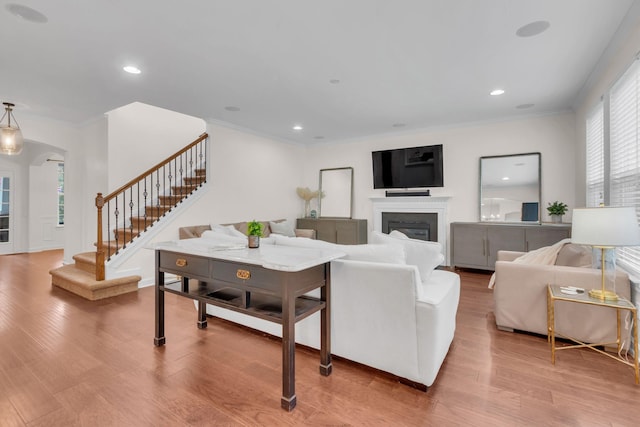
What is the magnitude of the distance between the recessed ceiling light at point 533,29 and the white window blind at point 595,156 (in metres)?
1.49

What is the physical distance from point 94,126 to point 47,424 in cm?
535

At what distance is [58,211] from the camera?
26.8ft

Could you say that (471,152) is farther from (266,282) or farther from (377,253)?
(266,282)

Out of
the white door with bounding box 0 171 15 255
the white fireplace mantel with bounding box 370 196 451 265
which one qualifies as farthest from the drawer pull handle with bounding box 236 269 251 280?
the white door with bounding box 0 171 15 255

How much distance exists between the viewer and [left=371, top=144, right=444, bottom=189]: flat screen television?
5.90m

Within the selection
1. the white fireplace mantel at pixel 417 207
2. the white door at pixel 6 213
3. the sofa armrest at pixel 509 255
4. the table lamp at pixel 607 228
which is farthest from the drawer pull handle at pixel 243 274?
the white door at pixel 6 213

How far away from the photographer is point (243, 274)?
1.94 meters

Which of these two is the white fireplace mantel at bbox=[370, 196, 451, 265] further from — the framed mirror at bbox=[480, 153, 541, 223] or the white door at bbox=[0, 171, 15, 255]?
the white door at bbox=[0, 171, 15, 255]

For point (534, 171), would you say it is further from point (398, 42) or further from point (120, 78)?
point (120, 78)

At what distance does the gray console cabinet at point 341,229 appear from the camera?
6438 millimetres

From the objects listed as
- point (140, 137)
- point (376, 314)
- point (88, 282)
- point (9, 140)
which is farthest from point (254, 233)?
point (140, 137)

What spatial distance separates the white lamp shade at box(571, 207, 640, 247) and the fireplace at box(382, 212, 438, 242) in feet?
12.1

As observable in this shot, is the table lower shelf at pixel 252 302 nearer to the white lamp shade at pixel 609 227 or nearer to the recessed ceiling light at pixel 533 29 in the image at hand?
the white lamp shade at pixel 609 227

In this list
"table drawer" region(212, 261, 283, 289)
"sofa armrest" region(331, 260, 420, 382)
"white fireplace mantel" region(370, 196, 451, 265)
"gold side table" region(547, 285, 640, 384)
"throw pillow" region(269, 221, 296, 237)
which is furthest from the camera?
"throw pillow" region(269, 221, 296, 237)
